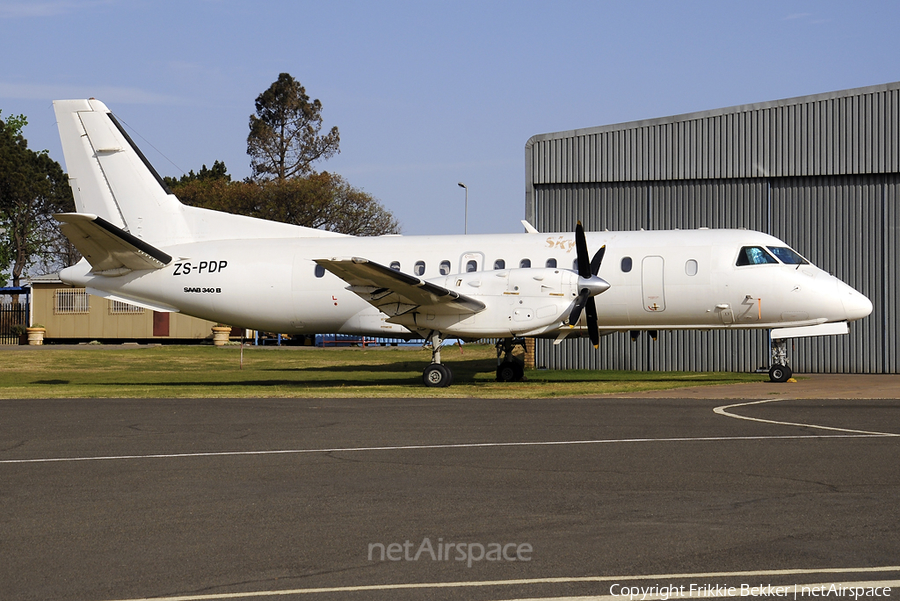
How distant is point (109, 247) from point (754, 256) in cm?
1467

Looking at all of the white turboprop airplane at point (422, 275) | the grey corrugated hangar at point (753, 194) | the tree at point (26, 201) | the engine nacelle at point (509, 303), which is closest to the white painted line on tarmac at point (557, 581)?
the white turboprop airplane at point (422, 275)

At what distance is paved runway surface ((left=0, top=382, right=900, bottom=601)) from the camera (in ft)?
16.2

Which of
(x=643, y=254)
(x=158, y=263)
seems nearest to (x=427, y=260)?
(x=643, y=254)

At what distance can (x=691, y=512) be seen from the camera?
6.48 m

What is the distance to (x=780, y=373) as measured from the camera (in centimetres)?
2108

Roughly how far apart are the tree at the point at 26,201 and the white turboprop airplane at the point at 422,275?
53.3m

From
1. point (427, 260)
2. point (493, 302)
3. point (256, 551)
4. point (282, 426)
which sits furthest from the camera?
point (427, 260)

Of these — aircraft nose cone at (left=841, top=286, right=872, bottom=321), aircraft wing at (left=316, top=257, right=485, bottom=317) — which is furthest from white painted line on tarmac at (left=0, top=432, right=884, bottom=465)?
aircraft nose cone at (left=841, top=286, right=872, bottom=321)

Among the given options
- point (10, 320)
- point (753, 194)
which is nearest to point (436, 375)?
point (753, 194)

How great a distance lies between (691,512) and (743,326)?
48.3 feet

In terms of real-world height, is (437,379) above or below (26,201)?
below

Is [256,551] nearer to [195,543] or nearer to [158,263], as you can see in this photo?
[195,543]

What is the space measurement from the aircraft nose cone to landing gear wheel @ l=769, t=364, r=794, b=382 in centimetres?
193

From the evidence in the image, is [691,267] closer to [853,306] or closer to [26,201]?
[853,306]
